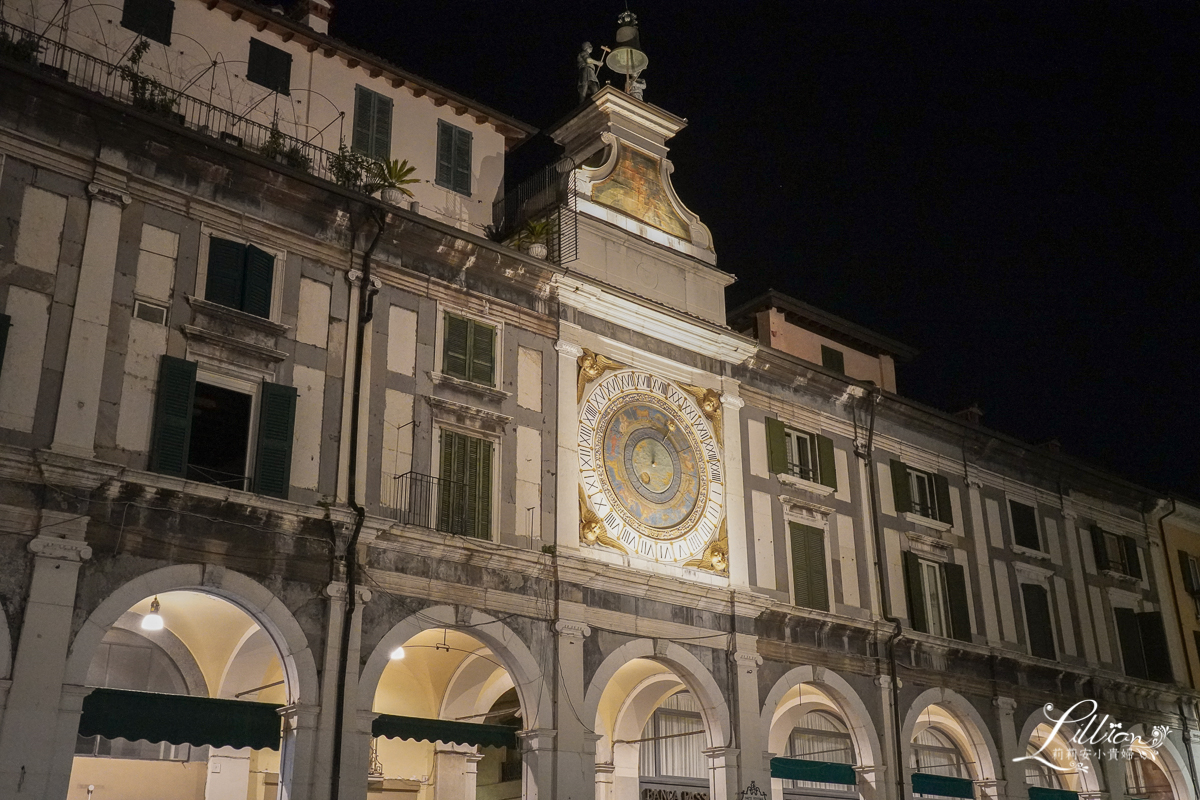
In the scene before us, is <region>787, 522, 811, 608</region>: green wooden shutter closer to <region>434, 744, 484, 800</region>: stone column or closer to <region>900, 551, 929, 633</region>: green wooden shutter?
<region>900, 551, 929, 633</region>: green wooden shutter

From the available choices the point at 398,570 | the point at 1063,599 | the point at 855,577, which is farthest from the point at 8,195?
the point at 1063,599

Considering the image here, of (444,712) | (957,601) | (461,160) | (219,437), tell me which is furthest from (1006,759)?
(219,437)

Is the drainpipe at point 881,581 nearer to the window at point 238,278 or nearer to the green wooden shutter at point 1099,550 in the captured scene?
the green wooden shutter at point 1099,550

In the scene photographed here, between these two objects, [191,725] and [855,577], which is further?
[855,577]

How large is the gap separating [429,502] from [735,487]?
829 cm

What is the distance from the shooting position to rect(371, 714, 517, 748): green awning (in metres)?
22.5

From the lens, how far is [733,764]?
87.6ft

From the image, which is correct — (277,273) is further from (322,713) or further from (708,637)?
(708,637)

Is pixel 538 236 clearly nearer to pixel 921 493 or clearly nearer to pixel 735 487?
pixel 735 487

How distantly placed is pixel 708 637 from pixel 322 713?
9.38 m

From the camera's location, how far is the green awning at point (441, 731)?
886 inches

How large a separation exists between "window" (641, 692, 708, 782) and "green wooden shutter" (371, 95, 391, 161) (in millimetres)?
15169

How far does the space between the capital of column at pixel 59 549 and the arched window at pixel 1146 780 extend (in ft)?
101

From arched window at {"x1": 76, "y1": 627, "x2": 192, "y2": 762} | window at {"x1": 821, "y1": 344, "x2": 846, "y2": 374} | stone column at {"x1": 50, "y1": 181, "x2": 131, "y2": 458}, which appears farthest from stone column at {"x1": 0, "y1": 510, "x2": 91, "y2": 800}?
window at {"x1": 821, "y1": 344, "x2": 846, "y2": 374}
